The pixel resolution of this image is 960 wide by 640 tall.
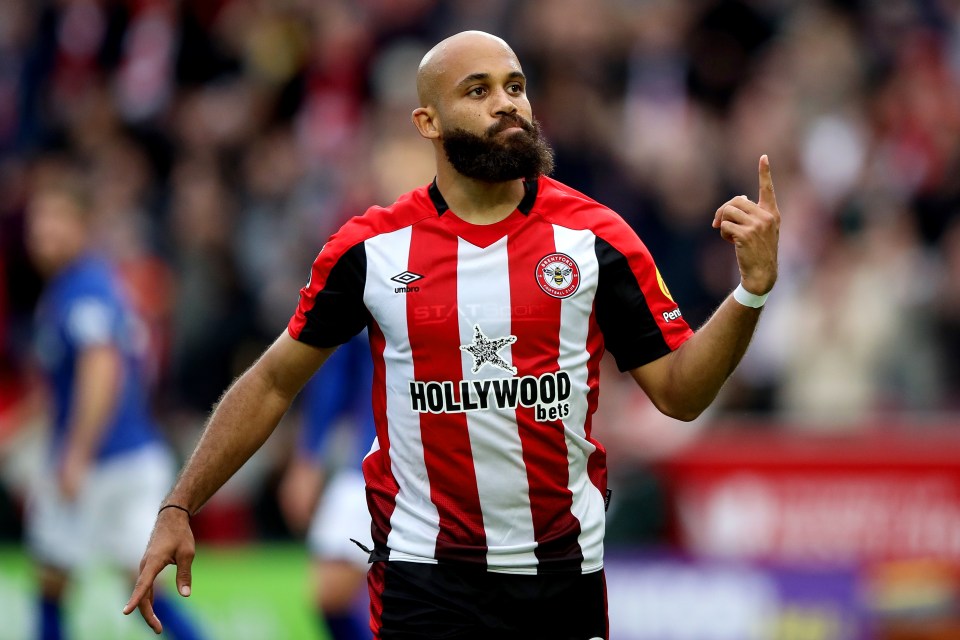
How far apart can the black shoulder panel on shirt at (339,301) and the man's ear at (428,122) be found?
40 centimetres

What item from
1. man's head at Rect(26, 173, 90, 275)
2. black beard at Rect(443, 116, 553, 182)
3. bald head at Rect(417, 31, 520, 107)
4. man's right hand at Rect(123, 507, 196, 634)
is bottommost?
man's right hand at Rect(123, 507, 196, 634)

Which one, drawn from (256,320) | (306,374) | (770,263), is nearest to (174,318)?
(256,320)

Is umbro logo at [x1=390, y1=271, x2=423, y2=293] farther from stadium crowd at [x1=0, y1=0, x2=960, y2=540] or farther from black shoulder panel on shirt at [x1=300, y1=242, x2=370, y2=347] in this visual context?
stadium crowd at [x1=0, y1=0, x2=960, y2=540]

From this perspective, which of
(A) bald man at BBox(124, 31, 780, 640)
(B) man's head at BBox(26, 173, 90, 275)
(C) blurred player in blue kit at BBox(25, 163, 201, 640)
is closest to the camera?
(A) bald man at BBox(124, 31, 780, 640)

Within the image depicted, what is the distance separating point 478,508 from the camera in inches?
186

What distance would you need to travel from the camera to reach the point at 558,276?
15.4 ft

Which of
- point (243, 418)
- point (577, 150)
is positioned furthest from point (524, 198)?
point (577, 150)

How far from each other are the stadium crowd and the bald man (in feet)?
18.6

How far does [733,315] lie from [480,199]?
2.87 ft

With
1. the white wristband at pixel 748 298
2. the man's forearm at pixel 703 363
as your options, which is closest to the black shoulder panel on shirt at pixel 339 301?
the man's forearm at pixel 703 363

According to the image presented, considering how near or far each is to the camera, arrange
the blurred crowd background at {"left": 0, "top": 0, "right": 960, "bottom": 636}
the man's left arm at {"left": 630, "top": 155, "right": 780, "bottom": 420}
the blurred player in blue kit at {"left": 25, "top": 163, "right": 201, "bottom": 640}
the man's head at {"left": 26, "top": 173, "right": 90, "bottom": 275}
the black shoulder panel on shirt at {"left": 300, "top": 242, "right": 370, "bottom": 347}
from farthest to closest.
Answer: the blurred crowd background at {"left": 0, "top": 0, "right": 960, "bottom": 636}, the man's head at {"left": 26, "top": 173, "right": 90, "bottom": 275}, the blurred player in blue kit at {"left": 25, "top": 163, "right": 201, "bottom": 640}, the black shoulder panel on shirt at {"left": 300, "top": 242, "right": 370, "bottom": 347}, the man's left arm at {"left": 630, "top": 155, "right": 780, "bottom": 420}

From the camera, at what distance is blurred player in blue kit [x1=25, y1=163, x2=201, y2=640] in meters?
8.89

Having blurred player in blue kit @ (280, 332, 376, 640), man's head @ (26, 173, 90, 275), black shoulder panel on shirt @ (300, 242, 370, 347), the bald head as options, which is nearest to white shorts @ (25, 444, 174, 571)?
blurred player in blue kit @ (280, 332, 376, 640)

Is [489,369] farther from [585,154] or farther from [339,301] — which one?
[585,154]
